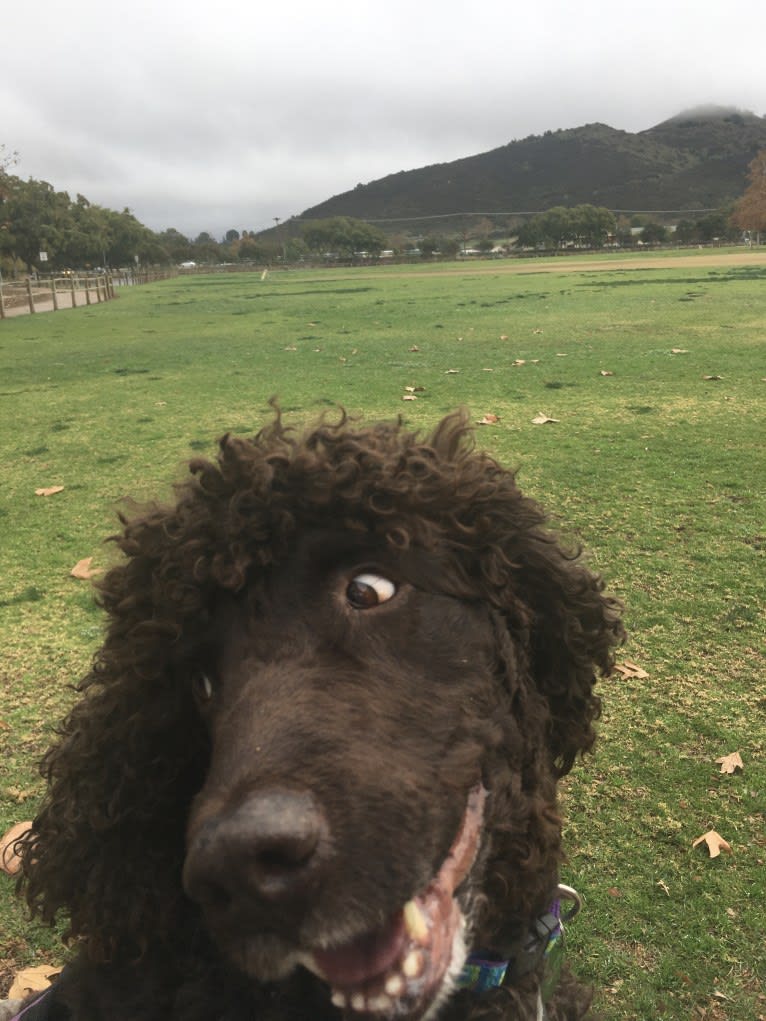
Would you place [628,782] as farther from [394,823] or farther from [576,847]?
[394,823]

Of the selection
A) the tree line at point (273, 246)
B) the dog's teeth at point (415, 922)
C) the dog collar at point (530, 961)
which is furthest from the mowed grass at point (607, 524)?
the tree line at point (273, 246)

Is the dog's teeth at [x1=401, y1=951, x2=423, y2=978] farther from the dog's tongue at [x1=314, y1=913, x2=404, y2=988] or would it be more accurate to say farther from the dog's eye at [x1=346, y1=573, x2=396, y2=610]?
the dog's eye at [x1=346, y1=573, x2=396, y2=610]

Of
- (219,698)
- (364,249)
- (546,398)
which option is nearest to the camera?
(219,698)

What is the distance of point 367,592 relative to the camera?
1.94 m

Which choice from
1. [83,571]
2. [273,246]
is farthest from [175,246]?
[83,571]

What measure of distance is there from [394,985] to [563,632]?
1.04 m

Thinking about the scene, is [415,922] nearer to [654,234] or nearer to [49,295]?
[49,295]

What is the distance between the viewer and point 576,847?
10.0 feet

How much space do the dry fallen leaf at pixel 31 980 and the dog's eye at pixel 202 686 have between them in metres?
1.33

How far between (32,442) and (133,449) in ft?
5.29

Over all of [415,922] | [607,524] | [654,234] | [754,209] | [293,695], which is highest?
[754,209]

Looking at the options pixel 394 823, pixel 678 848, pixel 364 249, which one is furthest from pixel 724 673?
pixel 364 249

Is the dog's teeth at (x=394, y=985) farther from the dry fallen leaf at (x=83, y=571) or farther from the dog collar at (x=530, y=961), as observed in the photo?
the dry fallen leaf at (x=83, y=571)

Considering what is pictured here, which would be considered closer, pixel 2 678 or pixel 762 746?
pixel 762 746
